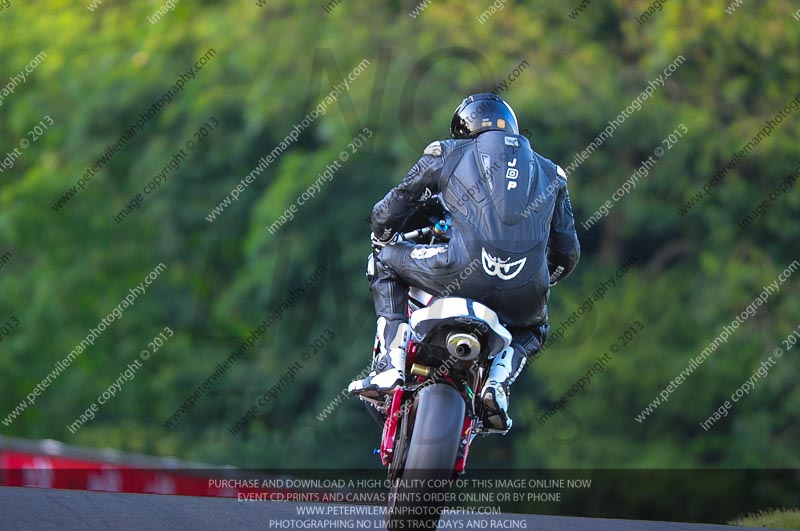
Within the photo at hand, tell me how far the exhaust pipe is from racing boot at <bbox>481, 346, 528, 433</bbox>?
0.25m

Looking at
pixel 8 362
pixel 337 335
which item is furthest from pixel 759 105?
pixel 8 362

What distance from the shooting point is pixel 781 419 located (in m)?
21.1

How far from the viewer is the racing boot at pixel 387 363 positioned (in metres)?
7.00

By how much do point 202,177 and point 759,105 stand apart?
973cm

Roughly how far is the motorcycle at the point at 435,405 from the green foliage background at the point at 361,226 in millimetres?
14208

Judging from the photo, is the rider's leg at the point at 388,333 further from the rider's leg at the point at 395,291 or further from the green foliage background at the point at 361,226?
the green foliage background at the point at 361,226

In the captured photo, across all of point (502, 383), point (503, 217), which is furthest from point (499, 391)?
point (503, 217)

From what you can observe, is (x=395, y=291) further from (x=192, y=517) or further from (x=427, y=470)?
(x=192, y=517)

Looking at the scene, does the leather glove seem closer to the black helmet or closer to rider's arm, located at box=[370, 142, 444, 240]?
rider's arm, located at box=[370, 142, 444, 240]

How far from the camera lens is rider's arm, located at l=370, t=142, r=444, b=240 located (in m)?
7.36

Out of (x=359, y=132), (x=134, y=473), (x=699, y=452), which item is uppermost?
(x=134, y=473)

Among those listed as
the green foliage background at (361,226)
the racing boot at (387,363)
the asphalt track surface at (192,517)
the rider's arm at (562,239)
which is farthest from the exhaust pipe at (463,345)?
the green foliage background at (361,226)

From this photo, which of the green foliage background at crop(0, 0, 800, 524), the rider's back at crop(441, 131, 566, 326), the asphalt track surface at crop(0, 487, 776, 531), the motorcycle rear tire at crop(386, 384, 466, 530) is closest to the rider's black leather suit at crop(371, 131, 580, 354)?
the rider's back at crop(441, 131, 566, 326)

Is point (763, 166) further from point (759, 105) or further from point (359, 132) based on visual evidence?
point (359, 132)
